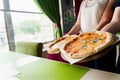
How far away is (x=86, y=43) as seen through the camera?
119cm

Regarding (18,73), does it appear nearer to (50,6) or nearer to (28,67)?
(28,67)

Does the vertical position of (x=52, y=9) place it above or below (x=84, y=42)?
above

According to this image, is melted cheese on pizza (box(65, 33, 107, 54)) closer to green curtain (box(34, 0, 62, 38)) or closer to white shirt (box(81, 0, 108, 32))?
white shirt (box(81, 0, 108, 32))

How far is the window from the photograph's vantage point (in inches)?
102

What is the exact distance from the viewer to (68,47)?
1.21 meters

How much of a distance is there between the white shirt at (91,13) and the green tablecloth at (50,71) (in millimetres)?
612

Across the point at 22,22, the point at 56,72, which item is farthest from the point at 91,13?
the point at 22,22

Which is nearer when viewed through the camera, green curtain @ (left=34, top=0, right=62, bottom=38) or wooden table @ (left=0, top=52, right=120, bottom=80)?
wooden table @ (left=0, top=52, right=120, bottom=80)

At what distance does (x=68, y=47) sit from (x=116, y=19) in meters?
0.53

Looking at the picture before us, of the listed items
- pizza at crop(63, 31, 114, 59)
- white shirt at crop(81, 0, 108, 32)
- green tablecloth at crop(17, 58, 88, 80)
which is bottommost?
green tablecloth at crop(17, 58, 88, 80)

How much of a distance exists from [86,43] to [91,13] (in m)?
0.54

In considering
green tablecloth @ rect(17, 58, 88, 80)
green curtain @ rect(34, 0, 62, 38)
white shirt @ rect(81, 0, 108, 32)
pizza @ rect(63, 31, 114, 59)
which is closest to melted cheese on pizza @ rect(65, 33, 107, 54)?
pizza @ rect(63, 31, 114, 59)

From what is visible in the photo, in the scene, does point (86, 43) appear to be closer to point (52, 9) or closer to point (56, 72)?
point (56, 72)

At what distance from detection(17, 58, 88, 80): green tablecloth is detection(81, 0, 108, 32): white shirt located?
0.61m
